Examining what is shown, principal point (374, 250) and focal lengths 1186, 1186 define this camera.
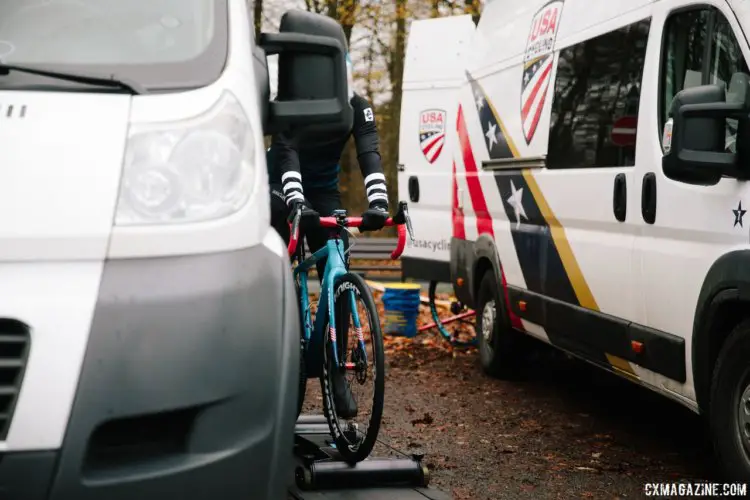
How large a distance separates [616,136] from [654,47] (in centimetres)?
57

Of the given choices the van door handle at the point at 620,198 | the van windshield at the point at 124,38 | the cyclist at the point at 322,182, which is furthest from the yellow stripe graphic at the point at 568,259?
the van windshield at the point at 124,38

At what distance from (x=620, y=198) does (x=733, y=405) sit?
1.44m

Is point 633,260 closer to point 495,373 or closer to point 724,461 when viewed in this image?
point 724,461

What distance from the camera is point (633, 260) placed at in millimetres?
5742

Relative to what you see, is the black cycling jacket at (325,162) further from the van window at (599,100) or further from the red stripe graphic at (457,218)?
the red stripe graphic at (457,218)

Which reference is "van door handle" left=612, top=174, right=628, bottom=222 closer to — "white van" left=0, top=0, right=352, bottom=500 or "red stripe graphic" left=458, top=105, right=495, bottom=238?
"red stripe graphic" left=458, top=105, right=495, bottom=238

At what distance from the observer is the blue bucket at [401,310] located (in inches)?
433

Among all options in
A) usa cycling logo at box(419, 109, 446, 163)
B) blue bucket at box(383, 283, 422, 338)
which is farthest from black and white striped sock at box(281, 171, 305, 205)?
usa cycling logo at box(419, 109, 446, 163)

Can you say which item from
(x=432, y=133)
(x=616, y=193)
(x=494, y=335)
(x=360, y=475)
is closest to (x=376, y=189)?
(x=616, y=193)

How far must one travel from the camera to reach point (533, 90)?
765cm

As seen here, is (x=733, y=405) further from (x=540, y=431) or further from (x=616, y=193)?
(x=540, y=431)

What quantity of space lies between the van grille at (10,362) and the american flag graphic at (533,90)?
201 inches

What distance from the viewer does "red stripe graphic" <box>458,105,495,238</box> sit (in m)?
8.65

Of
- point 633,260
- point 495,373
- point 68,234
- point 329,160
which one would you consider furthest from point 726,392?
point 495,373
